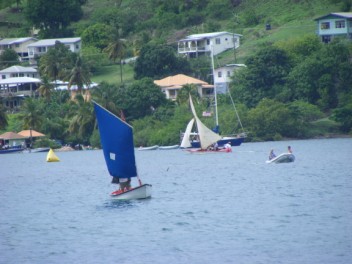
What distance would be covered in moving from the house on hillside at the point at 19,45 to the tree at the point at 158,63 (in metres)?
36.0

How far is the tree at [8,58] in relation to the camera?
171250mm

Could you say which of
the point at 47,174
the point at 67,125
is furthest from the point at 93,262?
the point at 67,125

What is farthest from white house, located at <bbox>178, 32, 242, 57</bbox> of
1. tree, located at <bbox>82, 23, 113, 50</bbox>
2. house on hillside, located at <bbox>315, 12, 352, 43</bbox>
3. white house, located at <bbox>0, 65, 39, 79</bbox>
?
white house, located at <bbox>0, 65, 39, 79</bbox>

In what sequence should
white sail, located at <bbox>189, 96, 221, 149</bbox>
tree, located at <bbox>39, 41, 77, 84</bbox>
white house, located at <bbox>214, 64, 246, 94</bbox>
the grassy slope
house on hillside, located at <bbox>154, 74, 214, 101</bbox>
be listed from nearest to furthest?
1. white sail, located at <bbox>189, 96, 221, 149</bbox>
2. house on hillside, located at <bbox>154, 74, 214, 101</bbox>
3. white house, located at <bbox>214, 64, 246, 94</bbox>
4. the grassy slope
5. tree, located at <bbox>39, 41, 77, 84</bbox>

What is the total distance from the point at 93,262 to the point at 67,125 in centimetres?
9373

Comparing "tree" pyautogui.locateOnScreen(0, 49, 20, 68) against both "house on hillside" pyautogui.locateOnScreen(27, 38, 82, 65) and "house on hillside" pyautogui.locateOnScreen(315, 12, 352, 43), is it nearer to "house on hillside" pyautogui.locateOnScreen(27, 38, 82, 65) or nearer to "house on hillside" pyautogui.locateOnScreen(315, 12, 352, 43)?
"house on hillside" pyautogui.locateOnScreen(27, 38, 82, 65)

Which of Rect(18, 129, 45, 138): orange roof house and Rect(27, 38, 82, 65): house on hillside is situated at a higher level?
Rect(27, 38, 82, 65): house on hillside

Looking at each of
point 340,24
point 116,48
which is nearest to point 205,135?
point 340,24

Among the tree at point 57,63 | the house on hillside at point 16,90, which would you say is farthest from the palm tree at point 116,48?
the house on hillside at point 16,90

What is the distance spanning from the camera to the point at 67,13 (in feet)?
584

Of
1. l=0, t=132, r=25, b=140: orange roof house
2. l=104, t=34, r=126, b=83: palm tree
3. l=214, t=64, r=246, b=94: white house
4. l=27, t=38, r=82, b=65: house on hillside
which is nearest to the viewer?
l=0, t=132, r=25, b=140: orange roof house

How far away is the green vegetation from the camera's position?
11731 cm

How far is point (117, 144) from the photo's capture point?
175ft

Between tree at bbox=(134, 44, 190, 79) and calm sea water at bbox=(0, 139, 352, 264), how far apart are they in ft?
182
